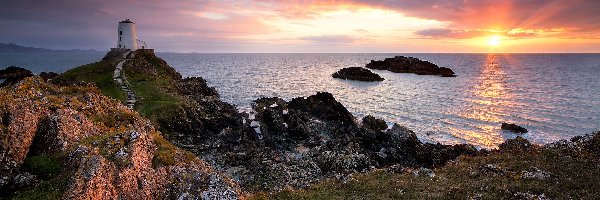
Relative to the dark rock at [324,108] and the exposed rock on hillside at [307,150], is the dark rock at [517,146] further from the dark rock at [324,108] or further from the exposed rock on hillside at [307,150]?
the dark rock at [324,108]

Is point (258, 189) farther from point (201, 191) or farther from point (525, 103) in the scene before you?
point (525, 103)

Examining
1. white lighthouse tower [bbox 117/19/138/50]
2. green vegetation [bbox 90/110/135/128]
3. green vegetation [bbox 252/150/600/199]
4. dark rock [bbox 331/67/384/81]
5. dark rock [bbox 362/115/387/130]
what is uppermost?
white lighthouse tower [bbox 117/19/138/50]

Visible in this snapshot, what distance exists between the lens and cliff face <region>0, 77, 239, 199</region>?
15641 millimetres

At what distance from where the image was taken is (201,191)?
17438mm

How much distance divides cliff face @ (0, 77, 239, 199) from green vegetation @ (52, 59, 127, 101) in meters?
27.5

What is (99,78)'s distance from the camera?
193 feet

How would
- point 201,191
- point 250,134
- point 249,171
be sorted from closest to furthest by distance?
point 201,191
point 249,171
point 250,134

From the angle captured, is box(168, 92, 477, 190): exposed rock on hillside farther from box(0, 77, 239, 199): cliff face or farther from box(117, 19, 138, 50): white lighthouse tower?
box(117, 19, 138, 50): white lighthouse tower

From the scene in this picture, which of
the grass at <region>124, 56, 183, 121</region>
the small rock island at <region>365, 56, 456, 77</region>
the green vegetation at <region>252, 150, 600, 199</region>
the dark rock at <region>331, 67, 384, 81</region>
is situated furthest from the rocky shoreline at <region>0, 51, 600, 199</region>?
the small rock island at <region>365, 56, 456, 77</region>

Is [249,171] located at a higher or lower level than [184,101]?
lower

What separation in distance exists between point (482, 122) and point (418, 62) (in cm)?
11375

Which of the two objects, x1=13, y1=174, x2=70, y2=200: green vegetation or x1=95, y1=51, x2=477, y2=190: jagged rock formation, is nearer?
x1=13, y1=174, x2=70, y2=200: green vegetation

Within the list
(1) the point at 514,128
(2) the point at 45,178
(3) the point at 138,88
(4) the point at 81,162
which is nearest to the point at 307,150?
(4) the point at 81,162

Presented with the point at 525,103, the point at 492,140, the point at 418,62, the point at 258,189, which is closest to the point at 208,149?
the point at 258,189
